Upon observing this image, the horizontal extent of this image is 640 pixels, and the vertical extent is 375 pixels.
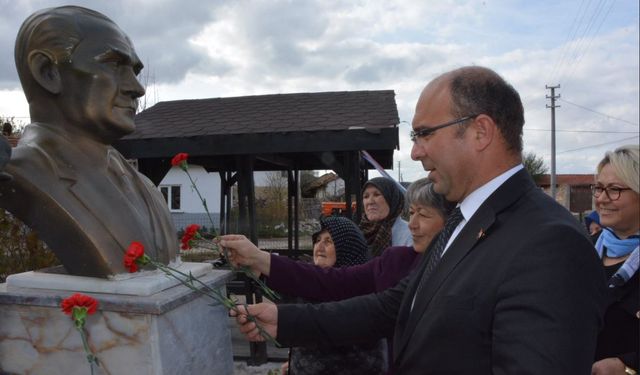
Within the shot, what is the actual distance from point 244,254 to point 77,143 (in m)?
0.84

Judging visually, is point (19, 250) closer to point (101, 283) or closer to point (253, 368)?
→ point (253, 368)

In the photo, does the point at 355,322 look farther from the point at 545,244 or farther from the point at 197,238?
the point at 545,244

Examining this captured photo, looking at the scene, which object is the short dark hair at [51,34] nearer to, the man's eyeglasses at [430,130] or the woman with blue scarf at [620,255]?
the man's eyeglasses at [430,130]

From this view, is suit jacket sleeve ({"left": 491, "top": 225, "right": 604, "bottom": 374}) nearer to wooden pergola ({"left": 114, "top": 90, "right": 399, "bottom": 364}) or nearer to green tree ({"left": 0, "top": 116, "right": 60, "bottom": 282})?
wooden pergola ({"left": 114, "top": 90, "right": 399, "bottom": 364})

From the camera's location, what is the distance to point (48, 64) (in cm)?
206

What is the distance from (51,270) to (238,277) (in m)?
3.80

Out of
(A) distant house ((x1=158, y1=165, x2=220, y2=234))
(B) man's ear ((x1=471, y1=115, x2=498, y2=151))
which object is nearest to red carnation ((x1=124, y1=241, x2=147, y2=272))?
(B) man's ear ((x1=471, y1=115, x2=498, y2=151))

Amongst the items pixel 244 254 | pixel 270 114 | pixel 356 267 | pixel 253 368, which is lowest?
pixel 253 368

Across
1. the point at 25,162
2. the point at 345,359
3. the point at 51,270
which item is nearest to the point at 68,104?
the point at 25,162

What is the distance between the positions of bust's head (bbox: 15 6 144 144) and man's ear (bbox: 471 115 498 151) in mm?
1479

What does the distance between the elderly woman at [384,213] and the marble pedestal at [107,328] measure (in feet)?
6.01

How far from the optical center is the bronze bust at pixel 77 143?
1.96 metres

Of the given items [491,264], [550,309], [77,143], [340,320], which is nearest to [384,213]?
[340,320]

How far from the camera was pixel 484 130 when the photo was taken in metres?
1.36
